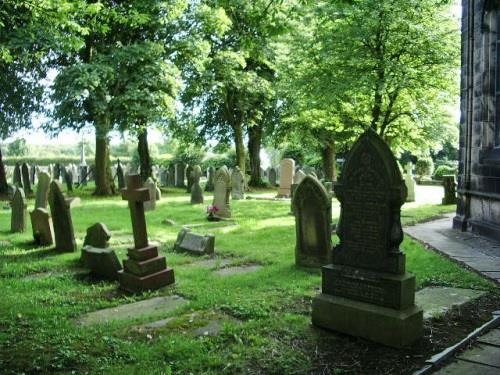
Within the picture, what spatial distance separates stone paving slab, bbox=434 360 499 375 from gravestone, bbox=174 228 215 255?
17.9 feet

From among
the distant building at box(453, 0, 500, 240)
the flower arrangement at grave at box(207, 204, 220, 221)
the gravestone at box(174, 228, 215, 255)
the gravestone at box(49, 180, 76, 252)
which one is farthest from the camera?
the flower arrangement at grave at box(207, 204, 220, 221)

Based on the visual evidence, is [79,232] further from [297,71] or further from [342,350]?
[297,71]

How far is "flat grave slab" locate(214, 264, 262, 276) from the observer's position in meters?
7.32

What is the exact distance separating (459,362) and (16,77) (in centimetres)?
2128

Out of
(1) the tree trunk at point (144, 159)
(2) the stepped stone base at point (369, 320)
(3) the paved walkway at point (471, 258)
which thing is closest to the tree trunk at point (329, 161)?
(1) the tree trunk at point (144, 159)

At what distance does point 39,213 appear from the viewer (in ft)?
30.9

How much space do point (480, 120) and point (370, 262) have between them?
23.5 feet

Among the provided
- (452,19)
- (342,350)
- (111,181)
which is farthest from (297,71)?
(342,350)

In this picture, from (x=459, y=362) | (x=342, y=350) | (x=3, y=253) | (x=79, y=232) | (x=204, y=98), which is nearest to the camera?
(x=459, y=362)

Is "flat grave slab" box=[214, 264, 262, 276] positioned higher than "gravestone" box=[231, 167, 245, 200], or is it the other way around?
"gravestone" box=[231, 167, 245, 200]

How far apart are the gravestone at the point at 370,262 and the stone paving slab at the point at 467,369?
50 centimetres

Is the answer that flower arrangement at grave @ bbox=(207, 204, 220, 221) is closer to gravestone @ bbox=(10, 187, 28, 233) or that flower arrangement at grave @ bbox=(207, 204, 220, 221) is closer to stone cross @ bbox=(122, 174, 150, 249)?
gravestone @ bbox=(10, 187, 28, 233)

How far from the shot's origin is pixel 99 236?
7.90m

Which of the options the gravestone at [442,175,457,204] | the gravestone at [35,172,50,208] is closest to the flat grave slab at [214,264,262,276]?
the gravestone at [35,172,50,208]
